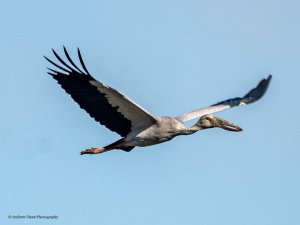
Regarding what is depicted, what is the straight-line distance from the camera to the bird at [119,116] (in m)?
18.5

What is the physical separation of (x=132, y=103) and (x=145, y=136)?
3.66ft

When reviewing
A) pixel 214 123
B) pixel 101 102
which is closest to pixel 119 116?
pixel 101 102

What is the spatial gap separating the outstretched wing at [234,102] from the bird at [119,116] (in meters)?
0.68

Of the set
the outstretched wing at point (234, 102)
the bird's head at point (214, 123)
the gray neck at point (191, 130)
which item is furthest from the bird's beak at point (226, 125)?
the outstretched wing at point (234, 102)

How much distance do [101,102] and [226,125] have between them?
3139 millimetres

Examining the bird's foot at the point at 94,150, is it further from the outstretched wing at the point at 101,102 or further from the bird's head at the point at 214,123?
the bird's head at the point at 214,123

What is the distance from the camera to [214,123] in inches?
780

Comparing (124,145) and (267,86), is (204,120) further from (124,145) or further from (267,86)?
(267,86)

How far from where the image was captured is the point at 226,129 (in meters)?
20.1

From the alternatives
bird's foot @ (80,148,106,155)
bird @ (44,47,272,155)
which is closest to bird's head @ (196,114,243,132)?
bird @ (44,47,272,155)

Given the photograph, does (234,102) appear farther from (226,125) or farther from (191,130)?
(191,130)

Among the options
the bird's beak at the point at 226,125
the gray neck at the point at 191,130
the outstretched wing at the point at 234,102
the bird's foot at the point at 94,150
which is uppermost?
the outstretched wing at the point at 234,102

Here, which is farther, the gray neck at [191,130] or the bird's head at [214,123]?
the bird's head at [214,123]

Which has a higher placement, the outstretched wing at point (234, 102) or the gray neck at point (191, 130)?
the outstretched wing at point (234, 102)
